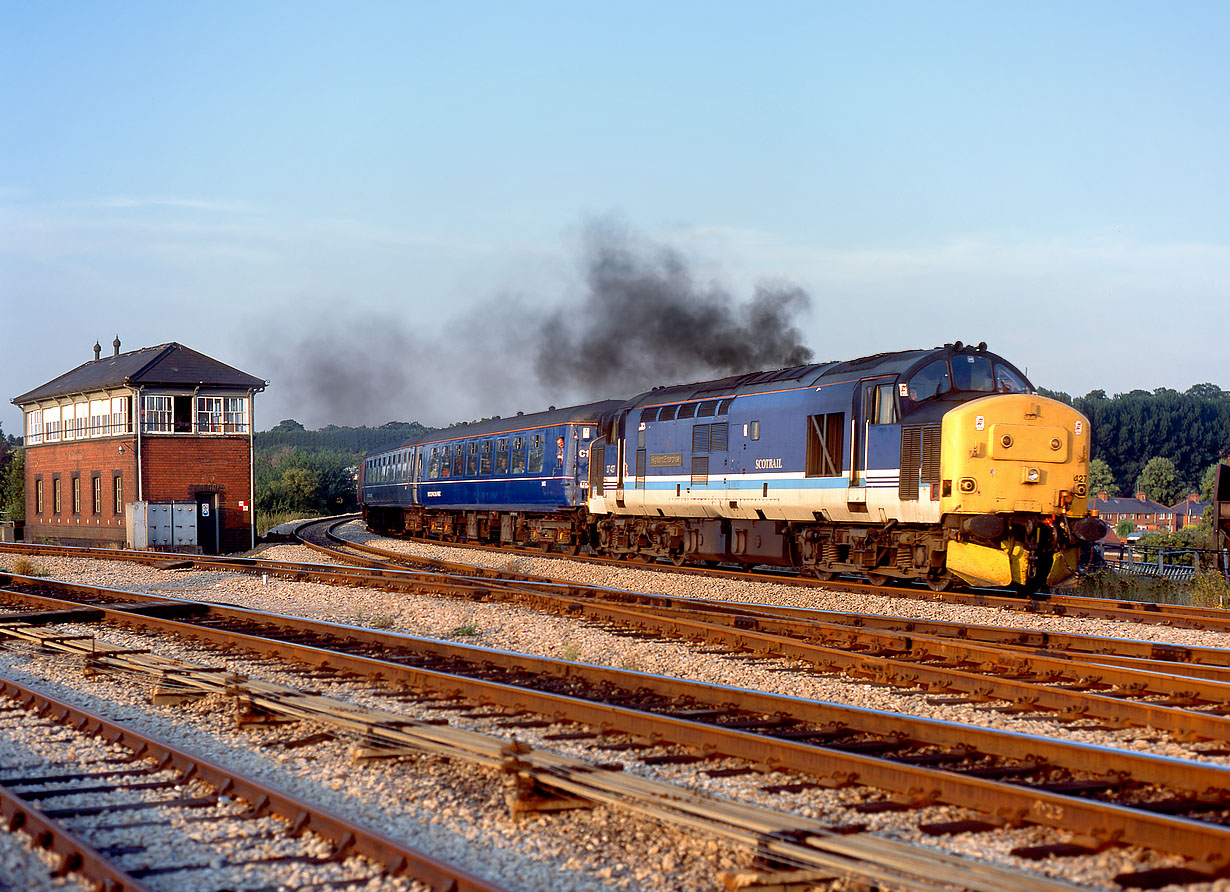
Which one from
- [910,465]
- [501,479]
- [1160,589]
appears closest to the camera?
[910,465]

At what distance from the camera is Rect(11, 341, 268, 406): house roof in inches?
1586

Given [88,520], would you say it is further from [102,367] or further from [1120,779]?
[1120,779]

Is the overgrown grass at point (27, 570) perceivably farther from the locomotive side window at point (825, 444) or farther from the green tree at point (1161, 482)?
the green tree at point (1161, 482)

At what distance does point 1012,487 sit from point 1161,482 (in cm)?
11052

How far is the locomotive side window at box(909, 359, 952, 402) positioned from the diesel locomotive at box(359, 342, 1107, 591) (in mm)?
21

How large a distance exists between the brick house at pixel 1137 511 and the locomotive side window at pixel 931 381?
3653 inches

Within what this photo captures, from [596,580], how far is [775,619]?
27.8ft

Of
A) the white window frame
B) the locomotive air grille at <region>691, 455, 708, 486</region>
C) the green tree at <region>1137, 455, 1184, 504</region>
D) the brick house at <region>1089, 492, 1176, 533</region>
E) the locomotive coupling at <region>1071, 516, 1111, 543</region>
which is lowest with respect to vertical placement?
the brick house at <region>1089, 492, 1176, 533</region>

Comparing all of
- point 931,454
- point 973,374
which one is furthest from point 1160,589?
point 931,454

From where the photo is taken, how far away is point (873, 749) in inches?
300

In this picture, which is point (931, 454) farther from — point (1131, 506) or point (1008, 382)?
point (1131, 506)

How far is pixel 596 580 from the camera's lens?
853 inches

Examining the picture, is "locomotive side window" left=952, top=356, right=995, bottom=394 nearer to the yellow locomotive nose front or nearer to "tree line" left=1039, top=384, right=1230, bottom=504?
the yellow locomotive nose front

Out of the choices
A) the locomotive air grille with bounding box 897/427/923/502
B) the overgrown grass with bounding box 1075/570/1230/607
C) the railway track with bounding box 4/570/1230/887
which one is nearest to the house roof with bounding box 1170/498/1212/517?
the overgrown grass with bounding box 1075/570/1230/607
